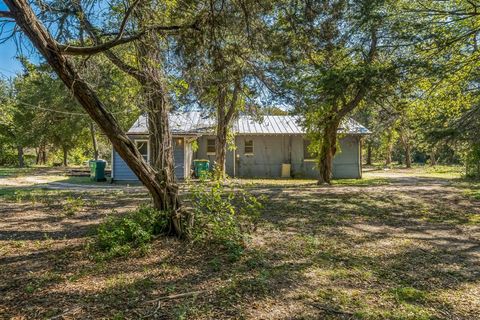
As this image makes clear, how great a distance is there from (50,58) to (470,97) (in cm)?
1261

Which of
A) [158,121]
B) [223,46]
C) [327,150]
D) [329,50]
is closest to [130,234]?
[158,121]

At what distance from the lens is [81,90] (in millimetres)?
3998

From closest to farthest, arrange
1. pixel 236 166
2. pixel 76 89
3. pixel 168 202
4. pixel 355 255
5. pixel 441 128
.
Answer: pixel 76 89, pixel 355 255, pixel 168 202, pixel 441 128, pixel 236 166

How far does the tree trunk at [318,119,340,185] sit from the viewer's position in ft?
44.1

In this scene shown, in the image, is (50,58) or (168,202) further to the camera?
(168,202)

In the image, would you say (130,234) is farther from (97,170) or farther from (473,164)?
(473,164)

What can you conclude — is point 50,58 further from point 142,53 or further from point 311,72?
point 311,72

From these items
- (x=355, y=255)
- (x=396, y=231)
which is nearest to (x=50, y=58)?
(x=355, y=255)

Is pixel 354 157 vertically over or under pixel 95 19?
under

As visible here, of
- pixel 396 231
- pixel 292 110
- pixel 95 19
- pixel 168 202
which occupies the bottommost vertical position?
→ pixel 396 231

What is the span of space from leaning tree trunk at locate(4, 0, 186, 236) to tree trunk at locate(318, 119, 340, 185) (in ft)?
32.7

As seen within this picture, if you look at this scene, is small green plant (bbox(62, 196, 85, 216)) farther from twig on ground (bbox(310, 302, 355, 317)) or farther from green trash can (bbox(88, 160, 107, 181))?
green trash can (bbox(88, 160, 107, 181))

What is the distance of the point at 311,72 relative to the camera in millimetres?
8656

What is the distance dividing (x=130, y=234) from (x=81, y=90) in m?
1.99
